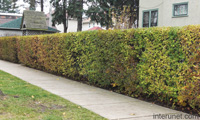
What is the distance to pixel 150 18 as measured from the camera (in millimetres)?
20344

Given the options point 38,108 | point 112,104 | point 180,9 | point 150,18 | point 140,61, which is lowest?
point 112,104

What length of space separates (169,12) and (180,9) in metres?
0.84

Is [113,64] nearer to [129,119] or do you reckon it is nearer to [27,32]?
[129,119]

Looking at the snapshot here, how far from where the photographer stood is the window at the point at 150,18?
19.9 m

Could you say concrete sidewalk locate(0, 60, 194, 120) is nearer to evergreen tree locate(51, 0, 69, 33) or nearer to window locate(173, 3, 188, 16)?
window locate(173, 3, 188, 16)

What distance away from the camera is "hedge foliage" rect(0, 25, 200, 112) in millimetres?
6031

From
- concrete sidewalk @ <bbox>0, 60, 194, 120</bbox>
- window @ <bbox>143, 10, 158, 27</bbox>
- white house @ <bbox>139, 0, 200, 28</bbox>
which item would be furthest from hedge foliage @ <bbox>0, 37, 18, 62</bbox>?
concrete sidewalk @ <bbox>0, 60, 194, 120</bbox>

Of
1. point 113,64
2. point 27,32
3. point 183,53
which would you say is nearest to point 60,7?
point 27,32

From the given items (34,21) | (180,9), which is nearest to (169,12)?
(180,9)

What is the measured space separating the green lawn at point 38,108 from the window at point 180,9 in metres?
13.0

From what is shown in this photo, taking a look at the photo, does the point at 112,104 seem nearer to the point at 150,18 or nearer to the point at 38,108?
the point at 38,108

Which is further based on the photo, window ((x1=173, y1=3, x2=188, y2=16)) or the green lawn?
window ((x1=173, y1=3, x2=188, y2=16))

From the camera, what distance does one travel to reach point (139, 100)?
7457 mm

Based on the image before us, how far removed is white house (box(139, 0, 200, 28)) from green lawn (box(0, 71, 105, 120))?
41.1 ft
